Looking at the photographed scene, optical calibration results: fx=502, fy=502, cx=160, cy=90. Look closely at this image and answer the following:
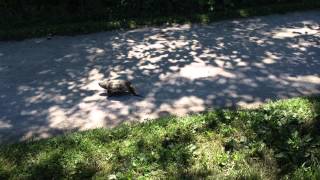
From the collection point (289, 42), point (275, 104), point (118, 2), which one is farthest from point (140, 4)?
point (275, 104)

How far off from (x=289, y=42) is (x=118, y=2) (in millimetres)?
5255

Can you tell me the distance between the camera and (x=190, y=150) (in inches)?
221

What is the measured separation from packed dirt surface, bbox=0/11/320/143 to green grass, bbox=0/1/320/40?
1.13 ft

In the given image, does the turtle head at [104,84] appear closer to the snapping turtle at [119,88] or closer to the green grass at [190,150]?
the snapping turtle at [119,88]

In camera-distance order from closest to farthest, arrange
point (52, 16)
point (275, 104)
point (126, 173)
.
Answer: point (126, 173) → point (275, 104) → point (52, 16)

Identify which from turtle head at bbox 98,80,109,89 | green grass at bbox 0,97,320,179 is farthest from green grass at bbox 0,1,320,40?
green grass at bbox 0,97,320,179

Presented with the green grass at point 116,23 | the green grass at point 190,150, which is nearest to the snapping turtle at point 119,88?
the green grass at point 190,150

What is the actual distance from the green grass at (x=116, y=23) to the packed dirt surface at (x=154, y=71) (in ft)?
1.13

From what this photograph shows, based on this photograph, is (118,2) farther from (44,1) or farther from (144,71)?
(144,71)

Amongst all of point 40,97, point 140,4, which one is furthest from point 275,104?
point 140,4

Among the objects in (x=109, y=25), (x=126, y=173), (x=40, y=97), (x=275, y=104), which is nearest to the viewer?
(x=126, y=173)

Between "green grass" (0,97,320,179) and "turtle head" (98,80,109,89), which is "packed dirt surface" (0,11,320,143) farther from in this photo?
"green grass" (0,97,320,179)

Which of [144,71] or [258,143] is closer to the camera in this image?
[258,143]

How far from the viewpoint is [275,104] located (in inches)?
265
